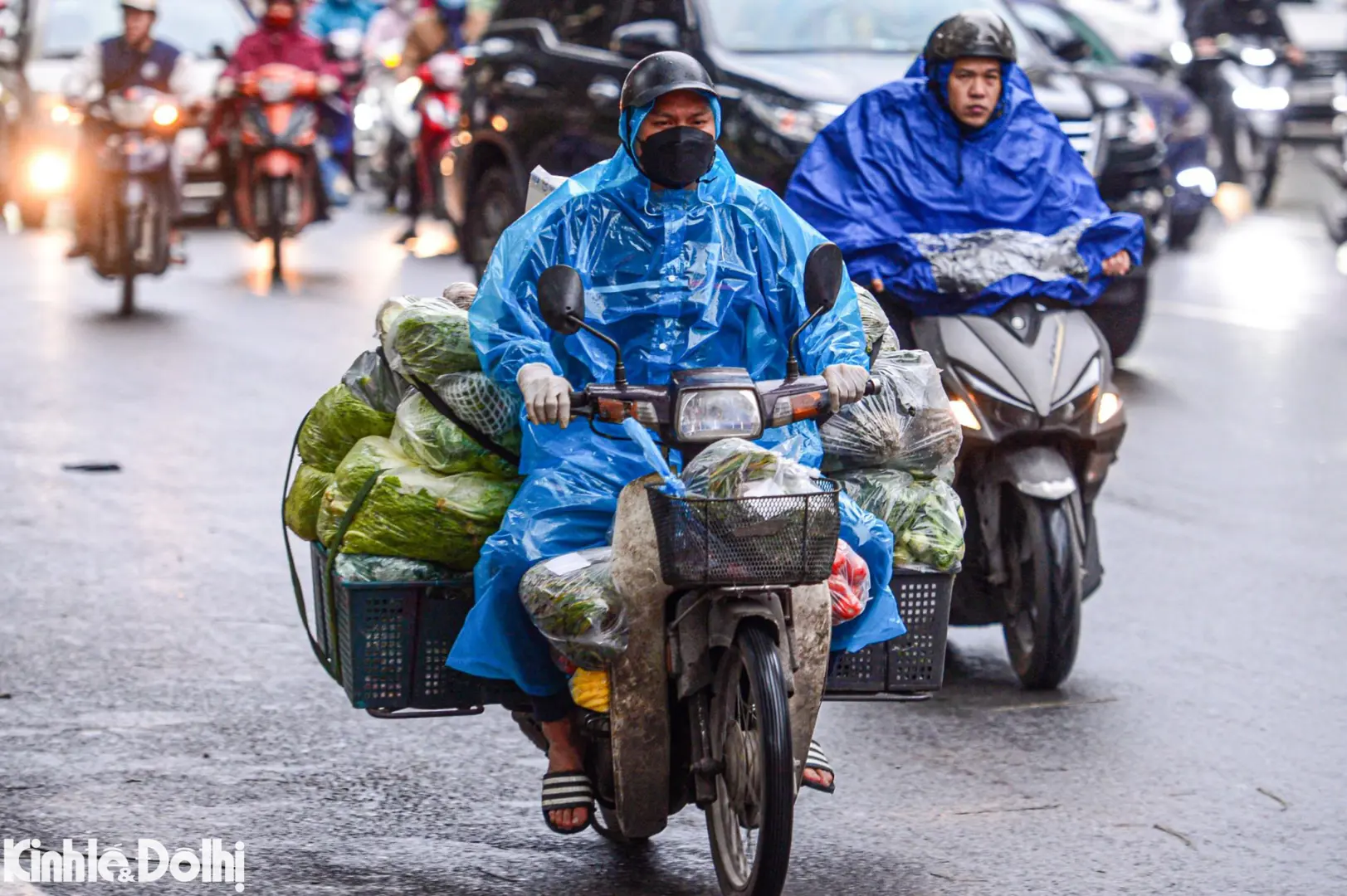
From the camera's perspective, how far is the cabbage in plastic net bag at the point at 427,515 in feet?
16.1

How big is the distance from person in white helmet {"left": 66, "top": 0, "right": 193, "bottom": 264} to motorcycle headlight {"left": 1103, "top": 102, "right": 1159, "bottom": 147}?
5.60 metres

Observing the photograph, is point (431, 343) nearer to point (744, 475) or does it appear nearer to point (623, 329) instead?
point (623, 329)

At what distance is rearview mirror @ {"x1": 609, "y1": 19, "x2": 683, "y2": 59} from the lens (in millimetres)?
11023

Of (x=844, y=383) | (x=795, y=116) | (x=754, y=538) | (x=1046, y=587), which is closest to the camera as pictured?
(x=754, y=538)

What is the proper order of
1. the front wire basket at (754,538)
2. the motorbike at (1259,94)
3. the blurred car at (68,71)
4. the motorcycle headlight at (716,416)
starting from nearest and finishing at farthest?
1. the front wire basket at (754,538)
2. the motorcycle headlight at (716,416)
3. the blurred car at (68,71)
4. the motorbike at (1259,94)

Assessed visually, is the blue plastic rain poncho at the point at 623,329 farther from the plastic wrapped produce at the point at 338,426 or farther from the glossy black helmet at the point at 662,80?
the plastic wrapped produce at the point at 338,426

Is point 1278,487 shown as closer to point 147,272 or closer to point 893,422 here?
point 893,422

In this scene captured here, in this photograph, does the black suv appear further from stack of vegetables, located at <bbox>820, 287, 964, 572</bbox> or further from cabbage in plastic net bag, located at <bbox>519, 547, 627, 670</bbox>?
cabbage in plastic net bag, located at <bbox>519, 547, 627, 670</bbox>

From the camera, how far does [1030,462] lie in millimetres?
6336

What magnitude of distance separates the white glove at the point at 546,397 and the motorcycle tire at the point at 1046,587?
210 centimetres

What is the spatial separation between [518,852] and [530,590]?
73 cm

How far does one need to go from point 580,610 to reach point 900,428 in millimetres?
1403

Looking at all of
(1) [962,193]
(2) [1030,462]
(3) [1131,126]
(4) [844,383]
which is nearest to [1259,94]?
(3) [1131,126]

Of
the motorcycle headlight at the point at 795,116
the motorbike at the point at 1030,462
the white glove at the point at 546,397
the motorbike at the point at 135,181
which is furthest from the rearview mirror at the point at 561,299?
the motorbike at the point at 135,181
